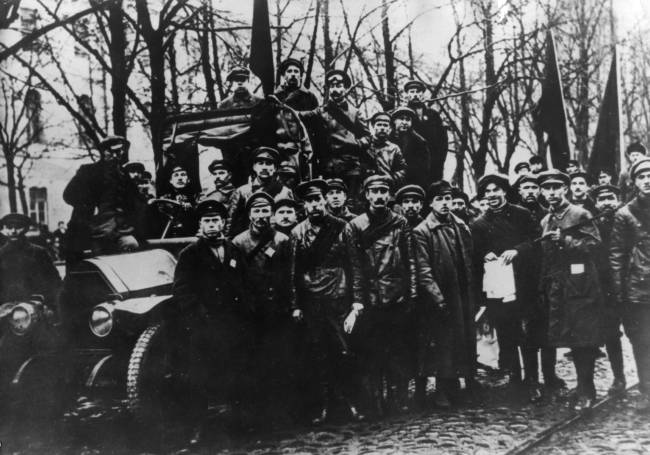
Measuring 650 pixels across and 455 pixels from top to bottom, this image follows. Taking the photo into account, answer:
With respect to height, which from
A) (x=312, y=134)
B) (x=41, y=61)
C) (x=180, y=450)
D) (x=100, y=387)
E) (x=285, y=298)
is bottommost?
(x=180, y=450)

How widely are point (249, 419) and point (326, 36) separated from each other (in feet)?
25.3

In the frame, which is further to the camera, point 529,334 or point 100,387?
point 529,334

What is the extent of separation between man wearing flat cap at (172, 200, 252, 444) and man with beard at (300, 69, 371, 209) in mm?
2212

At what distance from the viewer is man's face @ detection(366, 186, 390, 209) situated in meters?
5.04

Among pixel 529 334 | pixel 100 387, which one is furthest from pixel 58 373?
pixel 529 334

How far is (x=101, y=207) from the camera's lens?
18.0ft

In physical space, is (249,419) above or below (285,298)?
below

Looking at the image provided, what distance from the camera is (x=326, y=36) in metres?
11.0

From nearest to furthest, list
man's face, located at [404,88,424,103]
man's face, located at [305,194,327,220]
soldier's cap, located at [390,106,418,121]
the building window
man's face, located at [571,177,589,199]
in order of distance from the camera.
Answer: man's face, located at [305,194,327,220] < man's face, located at [571,177,589,199] < soldier's cap, located at [390,106,418,121] < man's face, located at [404,88,424,103] < the building window

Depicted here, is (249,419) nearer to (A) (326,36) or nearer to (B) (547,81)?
(B) (547,81)

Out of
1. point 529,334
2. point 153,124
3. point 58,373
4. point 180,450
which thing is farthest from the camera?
point 153,124

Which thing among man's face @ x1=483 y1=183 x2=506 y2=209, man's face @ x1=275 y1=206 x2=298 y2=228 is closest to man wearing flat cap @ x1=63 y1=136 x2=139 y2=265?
man's face @ x1=275 y1=206 x2=298 y2=228

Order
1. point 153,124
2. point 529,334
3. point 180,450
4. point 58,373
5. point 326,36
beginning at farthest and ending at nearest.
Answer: point 326,36
point 153,124
point 529,334
point 58,373
point 180,450

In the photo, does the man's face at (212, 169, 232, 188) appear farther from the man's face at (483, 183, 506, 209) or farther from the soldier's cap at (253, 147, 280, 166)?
the man's face at (483, 183, 506, 209)
